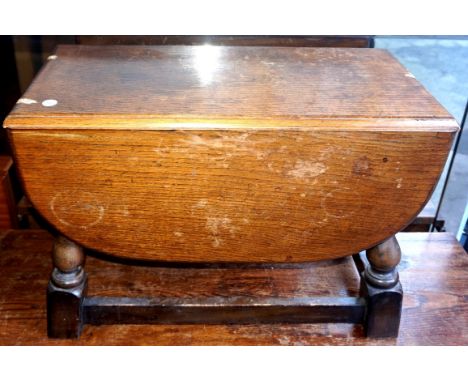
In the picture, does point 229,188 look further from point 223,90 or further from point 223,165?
point 223,90

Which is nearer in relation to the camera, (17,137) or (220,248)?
(17,137)

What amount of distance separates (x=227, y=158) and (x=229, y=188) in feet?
0.22

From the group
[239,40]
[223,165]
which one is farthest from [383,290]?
[239,40]

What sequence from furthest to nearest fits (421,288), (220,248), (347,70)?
1. (421,288)
2. (347,70)
3. (220,248)

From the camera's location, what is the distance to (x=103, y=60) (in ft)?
3.96

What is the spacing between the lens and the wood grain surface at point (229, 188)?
0.94 meters

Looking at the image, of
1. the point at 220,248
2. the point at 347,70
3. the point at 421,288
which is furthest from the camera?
the point at 421,288

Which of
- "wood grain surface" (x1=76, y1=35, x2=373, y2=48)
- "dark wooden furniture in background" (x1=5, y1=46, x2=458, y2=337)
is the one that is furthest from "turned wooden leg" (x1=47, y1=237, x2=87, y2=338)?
"wood grain surface" (x1=76, y1=35, x2=373, y2=48)

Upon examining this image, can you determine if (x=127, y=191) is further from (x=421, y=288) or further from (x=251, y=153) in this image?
(x=421, y=288)

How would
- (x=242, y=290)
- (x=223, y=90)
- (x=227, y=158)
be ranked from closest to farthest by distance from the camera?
(x=227, y=158) < (x=223, y=90) < (x=242, y=290)

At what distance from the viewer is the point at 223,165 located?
965 mm

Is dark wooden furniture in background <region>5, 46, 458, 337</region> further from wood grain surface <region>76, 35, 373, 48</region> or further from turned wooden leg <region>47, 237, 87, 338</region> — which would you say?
wood grain surface <region>76, 35, 373, 48</region>

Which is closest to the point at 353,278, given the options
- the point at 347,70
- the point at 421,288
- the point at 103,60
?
the point at 421,288
